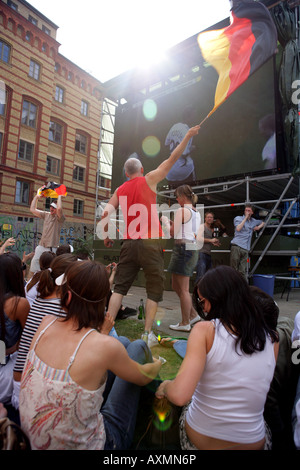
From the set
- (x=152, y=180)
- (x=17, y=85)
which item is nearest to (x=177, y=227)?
(x=152, y=180)

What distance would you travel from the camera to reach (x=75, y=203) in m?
23.2

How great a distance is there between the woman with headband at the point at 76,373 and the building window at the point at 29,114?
21759 millimetres

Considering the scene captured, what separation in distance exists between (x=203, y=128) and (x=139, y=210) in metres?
7.15

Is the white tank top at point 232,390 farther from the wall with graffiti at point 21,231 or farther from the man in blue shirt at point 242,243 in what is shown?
the wall with graffiti at point 21,231

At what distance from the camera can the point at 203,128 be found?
9312 millimetres

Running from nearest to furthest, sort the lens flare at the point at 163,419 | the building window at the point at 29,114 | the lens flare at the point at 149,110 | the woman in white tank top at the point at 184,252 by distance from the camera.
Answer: the lens flare at the point at 163,419, the woman in white tank top at the point at 184,252, the lens flare at the point at 149,110, the building window at the point at 29,114

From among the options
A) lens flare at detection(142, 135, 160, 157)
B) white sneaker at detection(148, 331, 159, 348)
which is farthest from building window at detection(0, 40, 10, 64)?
white sneaker at detection(148, 331, 159, 348)

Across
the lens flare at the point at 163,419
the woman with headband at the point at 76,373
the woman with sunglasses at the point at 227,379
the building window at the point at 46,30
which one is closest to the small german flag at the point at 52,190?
the woman with headband at the point at 76,373

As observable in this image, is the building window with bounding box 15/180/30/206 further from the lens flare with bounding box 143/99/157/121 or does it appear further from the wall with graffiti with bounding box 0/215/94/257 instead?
the lens flare with bounding box 143/99/157/121

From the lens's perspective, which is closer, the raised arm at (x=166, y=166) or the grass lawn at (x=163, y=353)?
the grass lawn at (x=163, y=353)

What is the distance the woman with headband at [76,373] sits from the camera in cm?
121

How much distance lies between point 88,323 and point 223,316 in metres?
0.70

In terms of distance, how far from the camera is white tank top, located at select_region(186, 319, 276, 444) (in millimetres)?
1284
